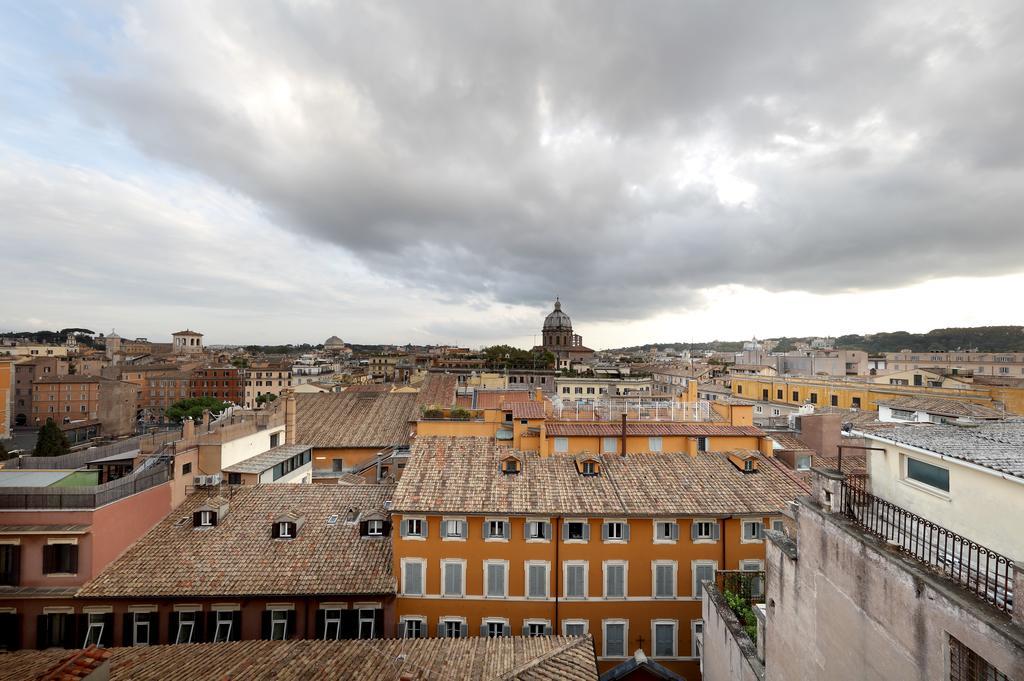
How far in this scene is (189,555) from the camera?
18875 millimetres

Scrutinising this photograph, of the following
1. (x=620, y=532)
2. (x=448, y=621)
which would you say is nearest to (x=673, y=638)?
(x=620, y=532)

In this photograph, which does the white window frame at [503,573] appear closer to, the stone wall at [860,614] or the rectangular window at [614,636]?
the rectangular window at [614,636]

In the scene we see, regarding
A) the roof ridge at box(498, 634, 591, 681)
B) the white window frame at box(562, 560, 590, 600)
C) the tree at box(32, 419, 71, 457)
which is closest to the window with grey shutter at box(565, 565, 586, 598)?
the white window frame at box(562, 560, 590, 600)

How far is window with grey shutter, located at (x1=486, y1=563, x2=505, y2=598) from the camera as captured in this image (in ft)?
64.1

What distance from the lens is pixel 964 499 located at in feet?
21.9

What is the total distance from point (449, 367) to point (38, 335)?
200 meters

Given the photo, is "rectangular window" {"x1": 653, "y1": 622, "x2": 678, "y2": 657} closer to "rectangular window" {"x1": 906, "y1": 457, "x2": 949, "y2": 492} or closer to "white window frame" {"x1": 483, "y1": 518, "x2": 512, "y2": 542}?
"white window frame" {"x1": 483, "y1": 518, "x2": 512, "y2": 542}

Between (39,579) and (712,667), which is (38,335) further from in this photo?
(712,667)

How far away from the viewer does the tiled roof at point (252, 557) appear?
57.9 ft

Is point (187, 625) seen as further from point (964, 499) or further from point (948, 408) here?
point (948, 408)

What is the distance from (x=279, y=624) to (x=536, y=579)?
970 centimetres

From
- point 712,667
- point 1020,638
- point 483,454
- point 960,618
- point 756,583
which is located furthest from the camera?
point 483,454

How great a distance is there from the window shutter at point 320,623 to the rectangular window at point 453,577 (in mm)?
4515

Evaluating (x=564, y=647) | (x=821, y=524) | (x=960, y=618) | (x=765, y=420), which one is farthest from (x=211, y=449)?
(x=765, y=420)
